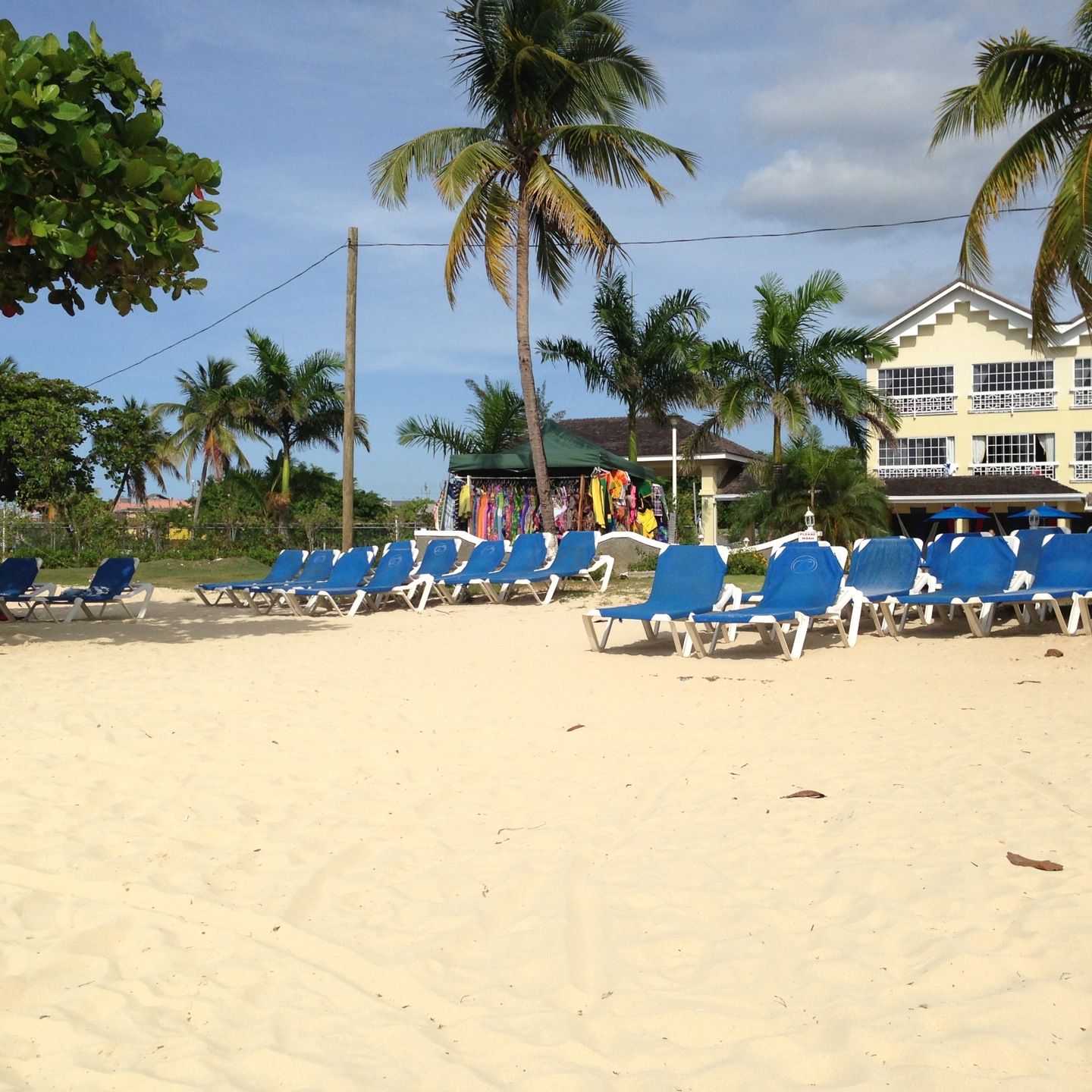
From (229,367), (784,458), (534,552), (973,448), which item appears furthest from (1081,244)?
(229,367)

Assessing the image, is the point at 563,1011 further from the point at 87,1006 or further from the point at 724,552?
the point at 724,552

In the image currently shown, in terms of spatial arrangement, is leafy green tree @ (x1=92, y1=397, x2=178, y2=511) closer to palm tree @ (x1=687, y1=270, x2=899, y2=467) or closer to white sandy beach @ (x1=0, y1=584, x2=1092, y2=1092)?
palm tree @ (x1=687, y1=270, x2=899, y2=467)

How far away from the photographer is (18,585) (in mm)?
14992

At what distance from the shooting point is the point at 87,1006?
283cm

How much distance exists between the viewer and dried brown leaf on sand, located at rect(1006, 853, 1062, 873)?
3699 mm

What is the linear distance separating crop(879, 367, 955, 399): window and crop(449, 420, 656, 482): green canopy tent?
66.7 feet

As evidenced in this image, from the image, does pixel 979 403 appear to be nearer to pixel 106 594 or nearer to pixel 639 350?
pixel 639 350

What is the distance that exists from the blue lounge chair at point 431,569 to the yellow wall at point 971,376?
25.6 m

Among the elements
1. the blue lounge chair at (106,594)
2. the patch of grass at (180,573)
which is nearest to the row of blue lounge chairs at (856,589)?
the blue lounge chair at (106,594)

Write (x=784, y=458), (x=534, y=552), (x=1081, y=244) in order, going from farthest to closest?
1. (x=784, y=458)
2. (x=534, y=552)
3. (x=1081, y=244)

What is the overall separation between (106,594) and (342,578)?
308 centimetres

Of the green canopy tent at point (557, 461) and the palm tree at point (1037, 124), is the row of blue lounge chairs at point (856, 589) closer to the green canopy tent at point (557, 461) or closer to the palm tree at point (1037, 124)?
the palm tree at point (1037, 124)

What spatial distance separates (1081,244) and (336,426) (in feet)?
91.8

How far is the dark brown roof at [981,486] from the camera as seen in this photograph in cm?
3538
